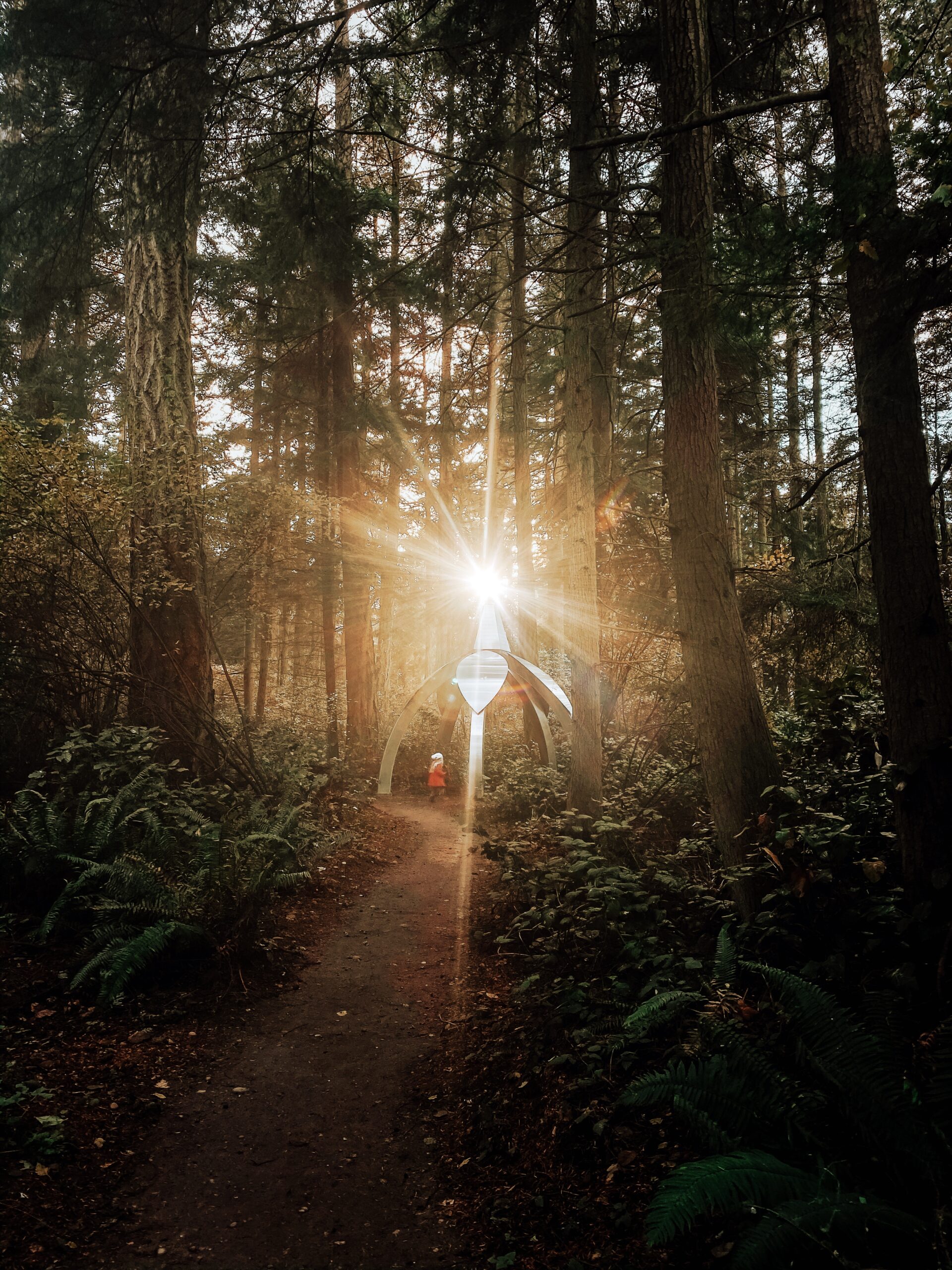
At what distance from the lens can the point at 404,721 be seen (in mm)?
12875

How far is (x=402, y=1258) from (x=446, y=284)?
9.70 m

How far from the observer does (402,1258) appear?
115 inches

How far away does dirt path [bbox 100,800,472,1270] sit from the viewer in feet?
9.75

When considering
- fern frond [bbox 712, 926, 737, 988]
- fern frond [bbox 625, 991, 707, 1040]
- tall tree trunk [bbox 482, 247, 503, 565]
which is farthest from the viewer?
tall tree trunk [bbox 482, 247, 503, 565]

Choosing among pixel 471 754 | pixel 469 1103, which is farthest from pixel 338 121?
pixel 469 1103

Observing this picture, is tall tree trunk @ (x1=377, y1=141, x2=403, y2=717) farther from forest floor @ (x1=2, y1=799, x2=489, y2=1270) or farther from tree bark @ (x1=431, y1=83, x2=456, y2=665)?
forest floor @ (x1=2, y1=799, x2=489, y2=1270)

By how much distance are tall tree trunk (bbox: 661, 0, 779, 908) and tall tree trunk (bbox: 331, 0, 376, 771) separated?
929 cm

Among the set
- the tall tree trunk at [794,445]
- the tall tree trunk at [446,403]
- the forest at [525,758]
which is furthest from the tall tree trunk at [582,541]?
the tall tree trunk at [794,445]

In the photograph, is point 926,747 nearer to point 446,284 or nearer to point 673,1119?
point 673,1119

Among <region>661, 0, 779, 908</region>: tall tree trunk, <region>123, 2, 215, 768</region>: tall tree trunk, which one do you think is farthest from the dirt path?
<region>123, 2, 215, 768</region>: tall tree trunk

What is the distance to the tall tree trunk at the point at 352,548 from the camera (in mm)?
14086

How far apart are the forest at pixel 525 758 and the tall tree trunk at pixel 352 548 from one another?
6.30 ft

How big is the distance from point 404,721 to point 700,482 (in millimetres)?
8609

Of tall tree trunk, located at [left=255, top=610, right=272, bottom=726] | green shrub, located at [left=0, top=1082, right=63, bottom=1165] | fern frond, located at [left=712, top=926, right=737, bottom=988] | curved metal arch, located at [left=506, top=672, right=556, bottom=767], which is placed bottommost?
green shrub, located at [left=0, top=1082, right=63, bottom=1165]
